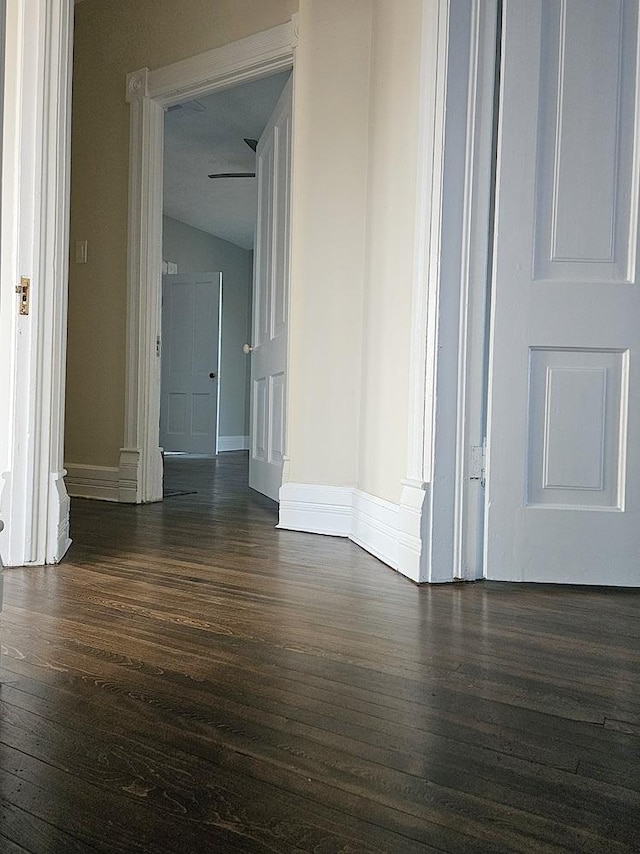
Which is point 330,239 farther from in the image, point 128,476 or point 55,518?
point 128,476

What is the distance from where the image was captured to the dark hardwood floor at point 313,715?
0.88 meters

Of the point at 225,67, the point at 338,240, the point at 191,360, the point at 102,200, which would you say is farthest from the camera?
the point at 191,360

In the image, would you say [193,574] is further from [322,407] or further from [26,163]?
[26,163]

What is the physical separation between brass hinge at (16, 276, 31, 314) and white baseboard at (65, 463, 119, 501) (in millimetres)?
1887

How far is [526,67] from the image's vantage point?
228 cm

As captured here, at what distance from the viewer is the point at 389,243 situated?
2.75 meters

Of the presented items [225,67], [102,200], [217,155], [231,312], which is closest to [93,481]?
[102,200]

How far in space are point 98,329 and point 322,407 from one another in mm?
1691

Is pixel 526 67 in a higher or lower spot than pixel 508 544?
higher

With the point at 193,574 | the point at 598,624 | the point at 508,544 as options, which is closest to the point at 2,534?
the point at 193,574

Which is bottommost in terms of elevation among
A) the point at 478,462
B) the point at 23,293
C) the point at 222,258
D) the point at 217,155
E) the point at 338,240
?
the point at 478,462

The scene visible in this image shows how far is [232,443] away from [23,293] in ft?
25.2

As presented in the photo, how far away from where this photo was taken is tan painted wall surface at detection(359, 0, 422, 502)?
2.53 metres

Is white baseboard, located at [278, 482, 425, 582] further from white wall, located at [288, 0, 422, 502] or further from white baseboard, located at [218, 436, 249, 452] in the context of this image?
white baseboard, located at [218, 436, 249, 452]
